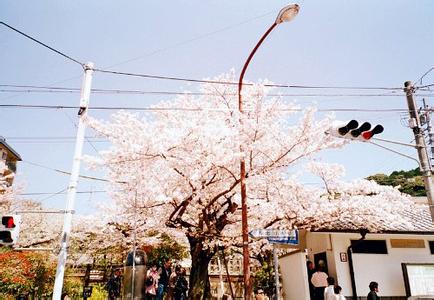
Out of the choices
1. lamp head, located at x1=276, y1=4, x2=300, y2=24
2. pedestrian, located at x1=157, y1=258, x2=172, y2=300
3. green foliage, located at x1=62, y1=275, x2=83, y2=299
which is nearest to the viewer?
lamp head, located at x1=276, y1=4, x2=300, y2=24

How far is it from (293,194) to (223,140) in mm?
4196

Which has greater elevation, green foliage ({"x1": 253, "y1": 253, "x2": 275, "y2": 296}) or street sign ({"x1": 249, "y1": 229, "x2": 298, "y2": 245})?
street sign ({"x1": 249, "y1": 229, "x2": 298, "y2": 245})

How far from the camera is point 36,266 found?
682 inches

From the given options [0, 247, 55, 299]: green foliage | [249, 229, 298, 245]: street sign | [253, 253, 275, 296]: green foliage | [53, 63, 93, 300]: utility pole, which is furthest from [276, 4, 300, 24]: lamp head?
[0, 247, 55, 299]: green foliage

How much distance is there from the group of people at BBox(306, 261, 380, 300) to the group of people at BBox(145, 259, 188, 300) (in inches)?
209

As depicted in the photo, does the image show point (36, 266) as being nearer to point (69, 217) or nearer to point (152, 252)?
point (152, 252)

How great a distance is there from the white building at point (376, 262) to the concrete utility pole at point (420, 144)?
11.2ft

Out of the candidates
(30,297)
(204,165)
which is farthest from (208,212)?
(30,297)

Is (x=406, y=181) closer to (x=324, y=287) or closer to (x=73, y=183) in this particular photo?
(x=324, y=287)

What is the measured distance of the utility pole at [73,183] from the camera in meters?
8.76

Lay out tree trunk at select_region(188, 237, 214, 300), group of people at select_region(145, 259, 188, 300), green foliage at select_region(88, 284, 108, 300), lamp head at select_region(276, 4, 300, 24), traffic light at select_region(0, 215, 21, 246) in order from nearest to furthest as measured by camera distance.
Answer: lamp head at select_region(276, 4, 300, 24)
traffic light at select_region(0, 215, 21, 246)
tree trunk at select_region(188, 237, 214, 300)
group of people at select_region(145, 259, 188, 300)
green foliage at select_region(88, 284, 108, 300)

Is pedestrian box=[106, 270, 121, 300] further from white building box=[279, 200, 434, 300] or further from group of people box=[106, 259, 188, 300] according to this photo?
white building box=[279, 200, 434, 300]

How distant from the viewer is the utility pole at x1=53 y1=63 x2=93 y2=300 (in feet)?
28.7

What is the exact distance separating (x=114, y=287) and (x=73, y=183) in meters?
8.32
